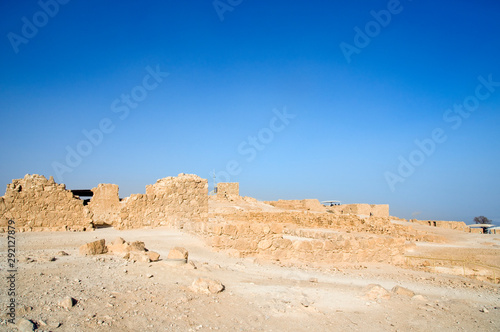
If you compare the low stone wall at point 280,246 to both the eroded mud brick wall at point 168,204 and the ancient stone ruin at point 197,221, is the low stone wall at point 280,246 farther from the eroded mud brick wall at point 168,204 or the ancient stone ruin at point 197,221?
the eroded mud brick wall at point 168,204

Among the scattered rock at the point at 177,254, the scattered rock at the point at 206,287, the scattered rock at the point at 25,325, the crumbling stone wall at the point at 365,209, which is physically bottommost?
the scattered rock at the point at 206,287

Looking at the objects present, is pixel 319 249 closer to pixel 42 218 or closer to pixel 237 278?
pixel 237 278

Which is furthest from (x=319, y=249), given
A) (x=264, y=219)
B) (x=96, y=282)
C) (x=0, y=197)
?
(x=0, y=197)

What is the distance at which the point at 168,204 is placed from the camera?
47.9 feet

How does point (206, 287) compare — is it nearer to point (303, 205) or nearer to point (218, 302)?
point (218, 302)

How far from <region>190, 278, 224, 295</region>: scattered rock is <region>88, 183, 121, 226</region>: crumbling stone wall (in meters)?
11.2

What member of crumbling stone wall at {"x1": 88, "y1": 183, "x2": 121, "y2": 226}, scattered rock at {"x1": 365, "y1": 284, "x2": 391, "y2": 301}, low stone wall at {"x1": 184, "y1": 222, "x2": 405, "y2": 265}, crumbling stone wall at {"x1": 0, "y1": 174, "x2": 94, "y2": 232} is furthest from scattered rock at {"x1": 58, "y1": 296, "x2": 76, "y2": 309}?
crumbling stone wall at {"x1": 88, "y1": 183, "x2": 121, "y2": 226}

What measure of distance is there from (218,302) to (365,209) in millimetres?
25454

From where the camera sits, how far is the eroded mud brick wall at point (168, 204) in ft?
45.0

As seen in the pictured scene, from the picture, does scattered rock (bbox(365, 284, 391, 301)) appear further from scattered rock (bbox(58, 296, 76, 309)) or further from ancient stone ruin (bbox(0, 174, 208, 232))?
ancient stone ruin (bbox(0, 174, 208, 232))

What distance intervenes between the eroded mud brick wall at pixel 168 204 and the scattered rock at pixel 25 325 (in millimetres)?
10742

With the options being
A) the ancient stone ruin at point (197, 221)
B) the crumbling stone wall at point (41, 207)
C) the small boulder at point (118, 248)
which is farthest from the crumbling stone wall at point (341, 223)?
the small boulder at point (118, 248)

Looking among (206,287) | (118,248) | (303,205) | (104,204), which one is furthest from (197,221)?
(303,205)

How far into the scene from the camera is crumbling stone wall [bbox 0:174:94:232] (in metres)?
12.0
